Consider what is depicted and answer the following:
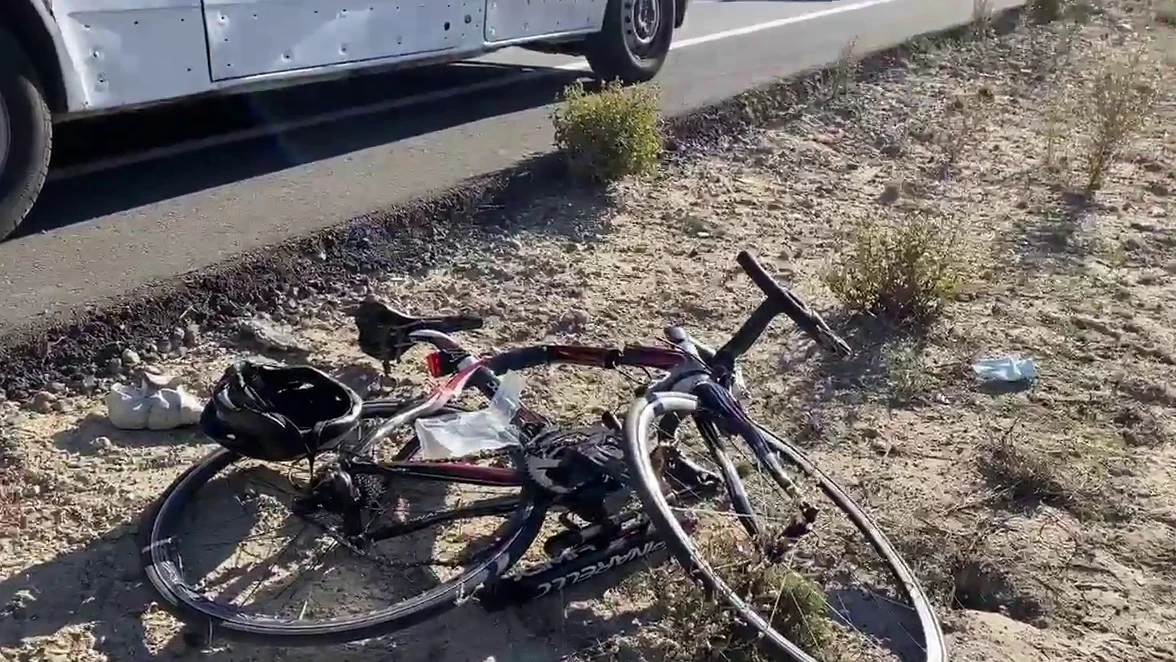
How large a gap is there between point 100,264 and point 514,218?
2091 mm

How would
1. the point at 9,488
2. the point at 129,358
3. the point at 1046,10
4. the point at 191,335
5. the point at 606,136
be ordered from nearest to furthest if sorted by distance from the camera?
the point at 9,488 < the point at 129,358 < the point at 191,335 < the point at 606,136 < the point at 1046,10

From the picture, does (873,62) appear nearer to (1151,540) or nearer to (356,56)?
(356,56)

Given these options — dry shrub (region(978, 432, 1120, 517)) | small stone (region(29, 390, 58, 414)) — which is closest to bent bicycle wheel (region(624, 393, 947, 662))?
dry shrub (region(978, 432, 1120, 517))

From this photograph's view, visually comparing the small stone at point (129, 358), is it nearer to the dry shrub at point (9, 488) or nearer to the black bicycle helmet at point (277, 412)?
the dry shrub at point (9, 488)

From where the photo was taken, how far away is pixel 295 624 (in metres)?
2.96

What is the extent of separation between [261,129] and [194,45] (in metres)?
1.46

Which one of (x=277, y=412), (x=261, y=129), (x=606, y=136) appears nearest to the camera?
(x=277, y=412)

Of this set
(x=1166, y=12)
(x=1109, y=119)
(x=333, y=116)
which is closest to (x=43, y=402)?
(x=333, y=116)

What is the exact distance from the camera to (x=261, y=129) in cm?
735

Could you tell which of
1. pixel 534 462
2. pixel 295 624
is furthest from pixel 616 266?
pixel 295 624

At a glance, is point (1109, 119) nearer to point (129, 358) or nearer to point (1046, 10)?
point (129, 358)

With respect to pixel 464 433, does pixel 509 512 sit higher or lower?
lower

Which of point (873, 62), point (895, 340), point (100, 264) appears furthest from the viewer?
point (873, 62)

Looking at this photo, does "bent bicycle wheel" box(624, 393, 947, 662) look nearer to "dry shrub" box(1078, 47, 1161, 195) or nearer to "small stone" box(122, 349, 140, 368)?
"small stone" box(122, 349, 140, 368)
